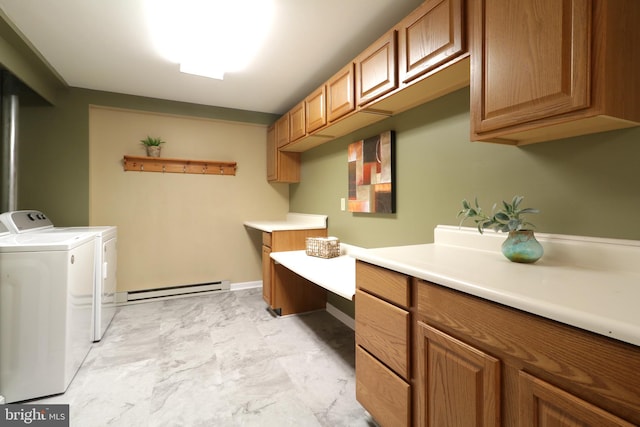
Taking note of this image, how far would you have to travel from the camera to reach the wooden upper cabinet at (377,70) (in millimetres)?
1672

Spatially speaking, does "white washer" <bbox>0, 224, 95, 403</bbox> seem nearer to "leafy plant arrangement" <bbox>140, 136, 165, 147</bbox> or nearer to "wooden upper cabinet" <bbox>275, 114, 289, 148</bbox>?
"leafy plant arrangement" <bbox>140, 136, 165, 147</bbox>

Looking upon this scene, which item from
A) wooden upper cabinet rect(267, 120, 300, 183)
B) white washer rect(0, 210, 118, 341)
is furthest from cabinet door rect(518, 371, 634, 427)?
wooden upper cabinet rect(267, 120, 300, 183)

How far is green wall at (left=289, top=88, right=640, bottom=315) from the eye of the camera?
1083 millimetres

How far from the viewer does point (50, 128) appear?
3061 millimetres

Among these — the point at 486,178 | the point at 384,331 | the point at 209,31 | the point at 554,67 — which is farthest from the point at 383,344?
the point at 209,31

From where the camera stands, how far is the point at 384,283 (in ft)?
4.29

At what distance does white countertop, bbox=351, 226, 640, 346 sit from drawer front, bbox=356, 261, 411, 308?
0.15 feet

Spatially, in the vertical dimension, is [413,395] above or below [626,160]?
below

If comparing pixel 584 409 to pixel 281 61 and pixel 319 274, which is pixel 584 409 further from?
pixel 281 61

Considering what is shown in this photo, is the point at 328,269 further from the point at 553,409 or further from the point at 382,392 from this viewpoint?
the point at 553,409

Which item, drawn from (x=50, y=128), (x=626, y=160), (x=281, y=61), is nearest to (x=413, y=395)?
(x=626, y=160)

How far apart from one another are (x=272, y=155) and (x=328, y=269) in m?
2.14

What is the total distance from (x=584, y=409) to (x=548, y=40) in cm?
108

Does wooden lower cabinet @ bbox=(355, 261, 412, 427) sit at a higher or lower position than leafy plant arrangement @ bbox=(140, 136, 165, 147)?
lower
